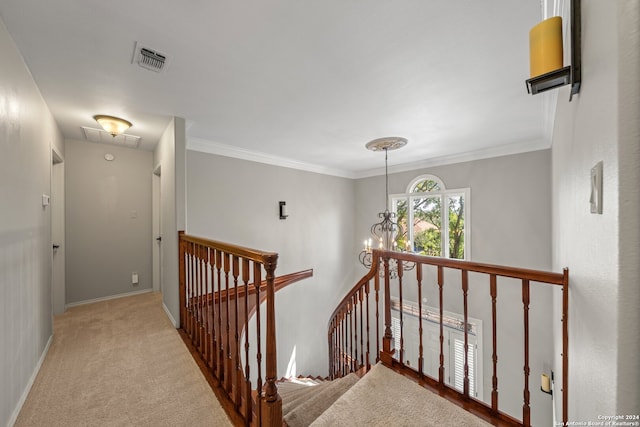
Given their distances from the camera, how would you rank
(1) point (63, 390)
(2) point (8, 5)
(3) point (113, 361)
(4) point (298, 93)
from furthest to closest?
1. (4) point (298, 93)
2. (3) point (113, 361)
3. (1) point (63, 390)
4. (2) point (8, 5)

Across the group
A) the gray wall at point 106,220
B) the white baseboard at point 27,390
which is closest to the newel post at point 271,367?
the white baseboard at point 27,390

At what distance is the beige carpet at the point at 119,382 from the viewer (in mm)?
1535

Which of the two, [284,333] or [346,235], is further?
[346,235]

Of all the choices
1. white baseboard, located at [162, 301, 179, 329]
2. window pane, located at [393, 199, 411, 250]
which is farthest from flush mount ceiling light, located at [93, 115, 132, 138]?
window pane, located at [393, 199, 411, 250]

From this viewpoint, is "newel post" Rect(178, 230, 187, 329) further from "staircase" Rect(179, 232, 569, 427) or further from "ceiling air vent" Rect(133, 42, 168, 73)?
"ceiling air vent" Rect(133, 42, 168, 73)

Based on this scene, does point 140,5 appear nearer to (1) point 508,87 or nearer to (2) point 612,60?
(2) point 612,60

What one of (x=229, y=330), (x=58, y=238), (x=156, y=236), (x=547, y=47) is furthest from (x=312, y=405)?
(x=58, y=238)

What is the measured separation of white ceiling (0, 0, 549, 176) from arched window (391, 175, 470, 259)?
1.53 meters

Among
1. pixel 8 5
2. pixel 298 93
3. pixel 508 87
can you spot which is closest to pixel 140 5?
pixel 8 5

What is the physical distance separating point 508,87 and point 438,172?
267cm

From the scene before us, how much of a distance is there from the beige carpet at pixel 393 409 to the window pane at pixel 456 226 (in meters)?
3.52

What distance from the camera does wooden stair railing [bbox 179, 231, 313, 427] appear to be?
4.17 feet

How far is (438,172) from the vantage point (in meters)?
4.79

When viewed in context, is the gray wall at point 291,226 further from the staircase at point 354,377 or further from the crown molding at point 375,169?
the staircase at point 354,377
